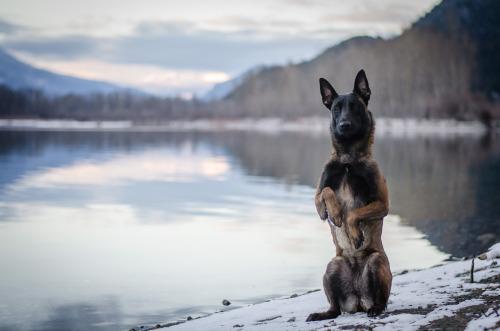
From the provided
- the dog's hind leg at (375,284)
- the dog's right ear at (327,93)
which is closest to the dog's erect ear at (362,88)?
the dog's right ear at (327,93)

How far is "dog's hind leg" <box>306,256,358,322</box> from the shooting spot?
8070 millimetres

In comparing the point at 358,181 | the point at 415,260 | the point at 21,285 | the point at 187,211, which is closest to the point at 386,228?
the point at 415,260

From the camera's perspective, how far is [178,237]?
750 inches

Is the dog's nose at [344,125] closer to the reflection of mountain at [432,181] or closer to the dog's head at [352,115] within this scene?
the dog's head at [352,115]

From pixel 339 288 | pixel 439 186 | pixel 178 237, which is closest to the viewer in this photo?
pixel 339 288

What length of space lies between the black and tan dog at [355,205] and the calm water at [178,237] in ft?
14.6

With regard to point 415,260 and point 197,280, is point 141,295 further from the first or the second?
point 415,260

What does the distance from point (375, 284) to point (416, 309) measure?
0.91 metres

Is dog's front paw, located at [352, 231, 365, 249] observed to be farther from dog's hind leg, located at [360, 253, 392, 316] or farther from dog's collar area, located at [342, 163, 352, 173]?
dog's collar area, located at [342, 163, 352, 173]

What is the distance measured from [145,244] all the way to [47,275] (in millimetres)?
3894

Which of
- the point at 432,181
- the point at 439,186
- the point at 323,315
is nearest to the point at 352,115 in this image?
the point at 323,315

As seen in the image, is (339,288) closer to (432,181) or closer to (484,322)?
(484,322)

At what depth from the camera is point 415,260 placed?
16.2m

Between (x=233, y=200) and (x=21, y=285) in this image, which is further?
(x=233, y=200)
